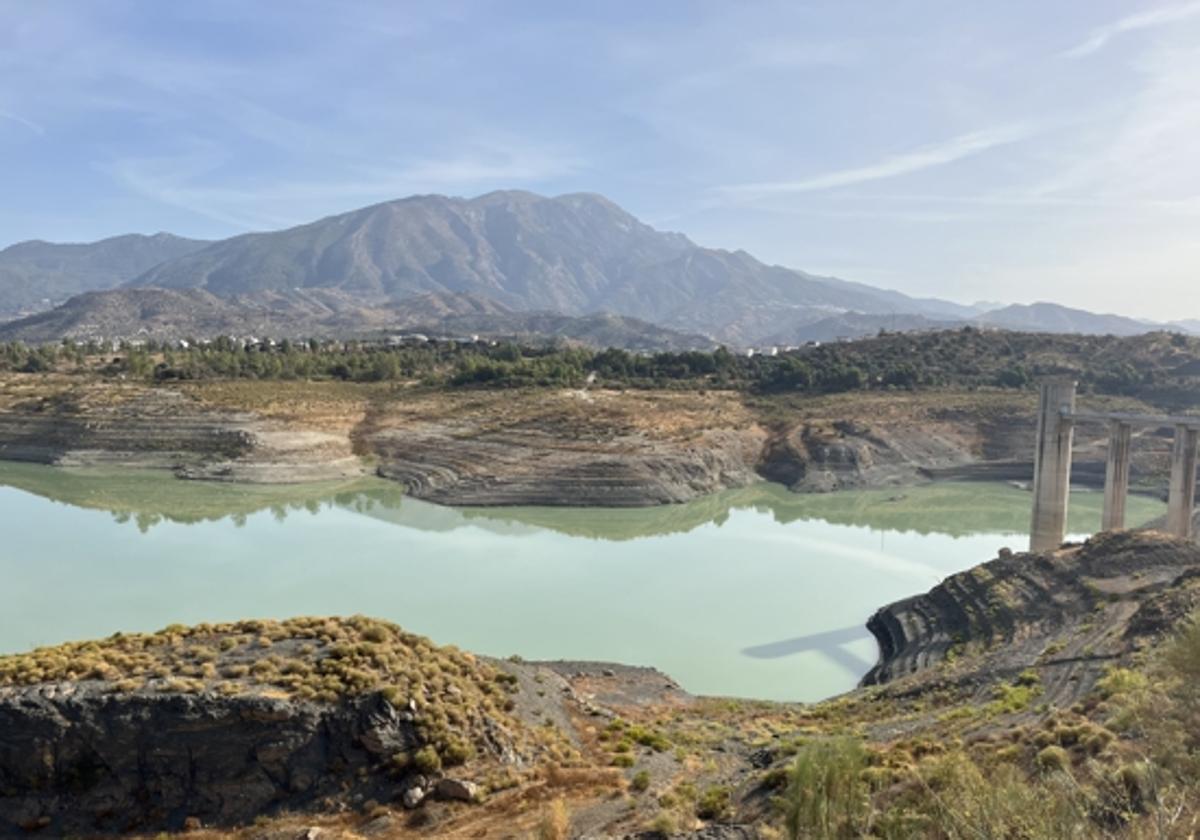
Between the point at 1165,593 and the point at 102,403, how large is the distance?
55.7 meters

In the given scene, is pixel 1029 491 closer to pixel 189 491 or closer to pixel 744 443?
pixel 744 443

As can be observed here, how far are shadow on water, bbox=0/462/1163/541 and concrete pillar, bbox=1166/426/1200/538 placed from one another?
11418 mm

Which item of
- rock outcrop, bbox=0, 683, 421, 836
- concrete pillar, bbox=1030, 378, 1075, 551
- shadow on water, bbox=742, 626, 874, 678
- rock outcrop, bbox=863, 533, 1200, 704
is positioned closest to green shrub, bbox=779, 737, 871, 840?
rock outcrop, bbox=0, 683, 421, 836

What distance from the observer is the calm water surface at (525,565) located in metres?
23.3

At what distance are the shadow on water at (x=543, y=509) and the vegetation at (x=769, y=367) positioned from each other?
1804cm

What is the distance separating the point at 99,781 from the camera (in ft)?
33.4

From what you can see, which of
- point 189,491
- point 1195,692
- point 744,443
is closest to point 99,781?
point 1195,692

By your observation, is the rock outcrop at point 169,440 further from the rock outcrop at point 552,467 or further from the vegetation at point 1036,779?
the vegetation at point 1036,779

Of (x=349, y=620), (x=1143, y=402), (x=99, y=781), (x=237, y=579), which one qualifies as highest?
A: (x=1143, y=402)

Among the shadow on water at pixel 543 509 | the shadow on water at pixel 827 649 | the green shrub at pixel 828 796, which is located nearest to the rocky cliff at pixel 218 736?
the green shrub at pixel 828 796

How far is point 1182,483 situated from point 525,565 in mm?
24354

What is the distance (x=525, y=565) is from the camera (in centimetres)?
3212

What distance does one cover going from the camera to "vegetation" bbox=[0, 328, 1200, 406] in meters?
66.2

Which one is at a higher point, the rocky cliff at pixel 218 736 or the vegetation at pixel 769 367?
the vegetation at pixel 769 367
